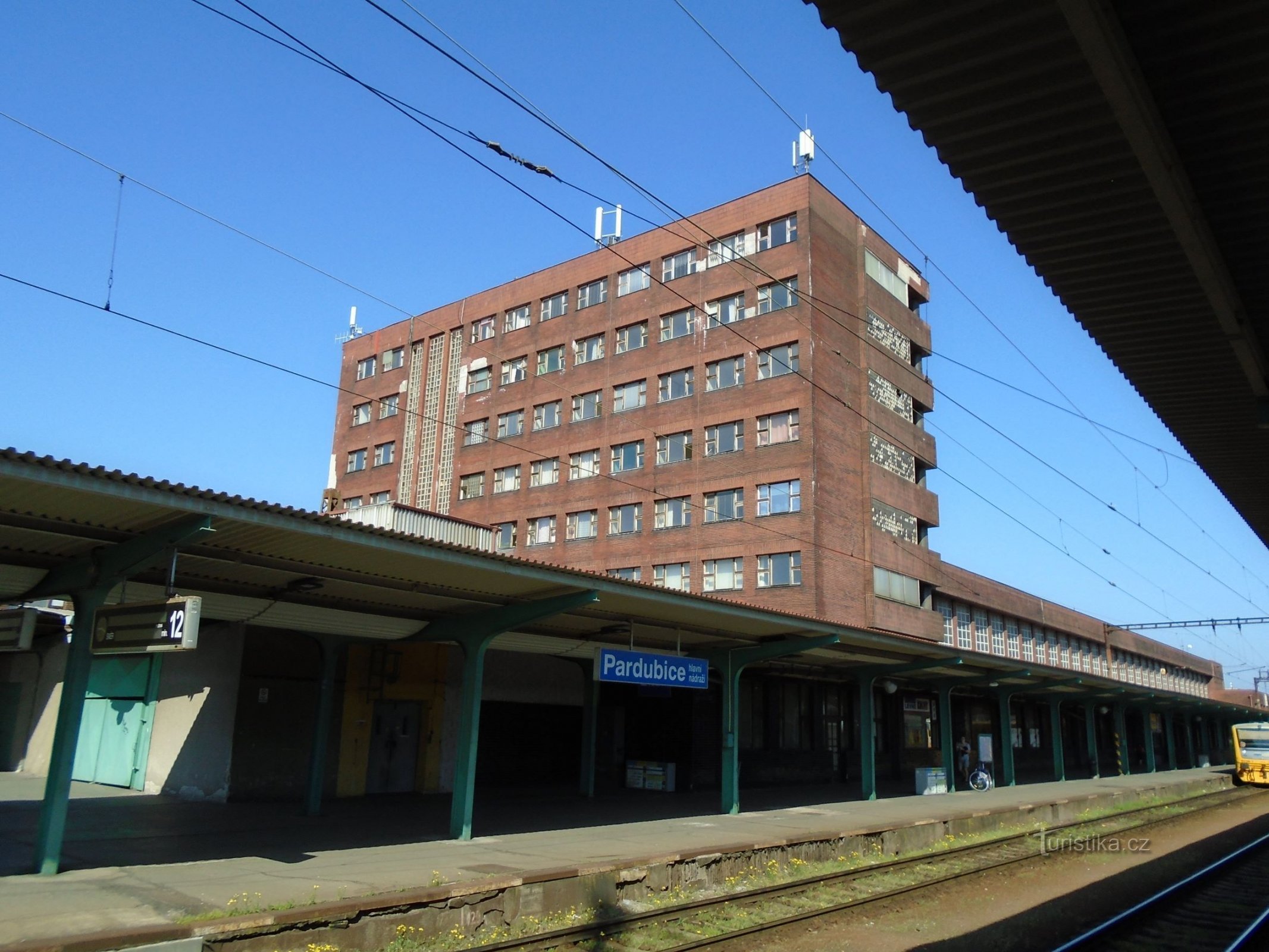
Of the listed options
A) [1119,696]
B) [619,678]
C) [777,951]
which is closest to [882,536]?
[1119,696]

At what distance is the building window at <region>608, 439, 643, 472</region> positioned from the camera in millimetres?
43125

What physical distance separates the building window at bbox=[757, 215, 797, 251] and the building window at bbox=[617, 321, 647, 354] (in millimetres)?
6682

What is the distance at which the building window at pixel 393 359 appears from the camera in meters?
55.3

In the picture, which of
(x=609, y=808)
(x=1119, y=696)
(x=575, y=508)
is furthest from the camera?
(x=575, y=508)

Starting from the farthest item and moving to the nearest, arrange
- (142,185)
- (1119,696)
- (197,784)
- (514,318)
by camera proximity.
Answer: (514,318) → (1119,696) → (197,784) → (142,185)

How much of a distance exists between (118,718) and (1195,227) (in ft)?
73.1

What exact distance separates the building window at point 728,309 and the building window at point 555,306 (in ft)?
29.9

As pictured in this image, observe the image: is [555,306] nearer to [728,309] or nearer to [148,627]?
[728,309]

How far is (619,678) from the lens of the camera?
15.8m

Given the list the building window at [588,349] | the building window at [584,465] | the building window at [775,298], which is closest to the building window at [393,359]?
the building window at [588,349]

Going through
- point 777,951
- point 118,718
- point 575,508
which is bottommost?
point 777,951

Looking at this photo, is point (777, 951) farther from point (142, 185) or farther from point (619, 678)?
point (142, 185)

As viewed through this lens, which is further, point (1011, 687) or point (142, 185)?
point (1011, 687)

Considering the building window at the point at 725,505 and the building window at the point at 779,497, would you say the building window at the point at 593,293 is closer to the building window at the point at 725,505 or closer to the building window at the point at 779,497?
the building window at the point at 725,505
